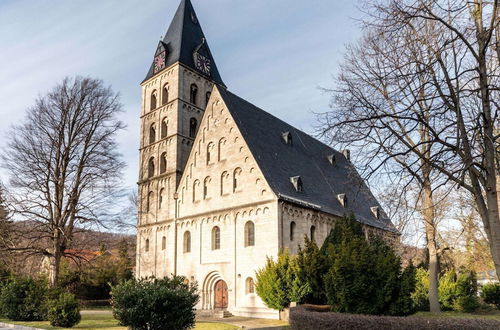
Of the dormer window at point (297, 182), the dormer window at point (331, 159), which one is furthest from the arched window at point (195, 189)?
the dormer window at point (331, 159)

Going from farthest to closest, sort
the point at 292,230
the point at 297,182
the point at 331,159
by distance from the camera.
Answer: the point at 331,159 → the point at 297,182 → the point at 292,230

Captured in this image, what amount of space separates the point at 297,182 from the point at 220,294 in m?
9.17

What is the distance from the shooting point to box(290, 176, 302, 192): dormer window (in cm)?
2952

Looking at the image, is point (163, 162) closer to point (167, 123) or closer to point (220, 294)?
point (167, 123)

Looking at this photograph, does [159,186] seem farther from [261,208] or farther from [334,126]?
[334,126]

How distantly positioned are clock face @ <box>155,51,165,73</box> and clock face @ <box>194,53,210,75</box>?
287cm

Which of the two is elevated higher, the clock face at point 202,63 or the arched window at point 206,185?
the clock face at point 202,63

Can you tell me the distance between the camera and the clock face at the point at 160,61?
37.9 m

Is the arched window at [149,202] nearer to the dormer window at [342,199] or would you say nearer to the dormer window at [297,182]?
the dormer window at [297,182]

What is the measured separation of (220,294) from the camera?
29.0 meters

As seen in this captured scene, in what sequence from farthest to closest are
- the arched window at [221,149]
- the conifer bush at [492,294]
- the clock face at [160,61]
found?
the clock face at [160,61] → the conifer bush at [492,294] → the arched window at [221,149]

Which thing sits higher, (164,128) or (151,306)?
(164,128)

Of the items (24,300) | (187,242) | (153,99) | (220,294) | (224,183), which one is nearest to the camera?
(24,300)

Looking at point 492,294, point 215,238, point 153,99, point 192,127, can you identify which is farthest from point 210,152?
point 492,294
